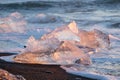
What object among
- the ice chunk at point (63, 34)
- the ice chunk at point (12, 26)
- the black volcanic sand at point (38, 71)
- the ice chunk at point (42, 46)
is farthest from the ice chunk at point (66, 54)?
the ice chunk at point (12, 26)

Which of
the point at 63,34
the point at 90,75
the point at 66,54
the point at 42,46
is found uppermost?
the point at 63,34

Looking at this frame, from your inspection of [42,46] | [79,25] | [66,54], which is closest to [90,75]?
[66,54]

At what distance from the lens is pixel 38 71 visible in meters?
5.61

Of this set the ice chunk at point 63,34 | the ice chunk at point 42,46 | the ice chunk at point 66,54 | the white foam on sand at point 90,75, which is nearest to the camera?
the white foam on sand at point 90,75

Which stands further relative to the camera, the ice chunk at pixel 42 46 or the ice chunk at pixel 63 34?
the ice chunk at pixel 63 34

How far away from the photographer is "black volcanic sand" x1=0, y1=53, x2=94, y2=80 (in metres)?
5.21

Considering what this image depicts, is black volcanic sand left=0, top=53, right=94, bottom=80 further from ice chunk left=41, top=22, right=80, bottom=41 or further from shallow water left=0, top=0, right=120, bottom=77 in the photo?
ice chunk left=41, top=22, right=80, bottom=41

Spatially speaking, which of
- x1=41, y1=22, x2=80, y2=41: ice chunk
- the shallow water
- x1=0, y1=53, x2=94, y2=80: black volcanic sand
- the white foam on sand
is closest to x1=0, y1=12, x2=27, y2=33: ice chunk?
the shallow water

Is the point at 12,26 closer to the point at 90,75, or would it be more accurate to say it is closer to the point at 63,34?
the point at 63,34

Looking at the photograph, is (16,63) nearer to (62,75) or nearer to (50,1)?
(62,75)

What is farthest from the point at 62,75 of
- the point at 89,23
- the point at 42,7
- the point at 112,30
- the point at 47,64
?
the point at 42,7

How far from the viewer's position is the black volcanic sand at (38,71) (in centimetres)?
521

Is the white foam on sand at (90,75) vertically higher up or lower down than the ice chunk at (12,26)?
lower down

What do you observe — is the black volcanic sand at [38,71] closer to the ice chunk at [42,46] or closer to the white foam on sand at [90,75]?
the white foam on sand at [90,75]
